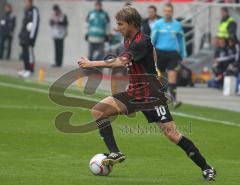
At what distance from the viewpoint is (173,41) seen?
70.4 ft

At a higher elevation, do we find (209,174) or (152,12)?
(209,174)

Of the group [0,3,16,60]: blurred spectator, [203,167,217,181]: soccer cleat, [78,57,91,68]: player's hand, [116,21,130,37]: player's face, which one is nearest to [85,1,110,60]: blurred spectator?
[0,3,16,60]: blurred spectator

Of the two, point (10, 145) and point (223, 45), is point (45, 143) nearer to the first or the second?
point (10, 145)

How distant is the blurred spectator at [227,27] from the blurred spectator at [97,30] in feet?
16.6

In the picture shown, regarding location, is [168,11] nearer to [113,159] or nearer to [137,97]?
[137,97]

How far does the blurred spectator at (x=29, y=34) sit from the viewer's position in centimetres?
2883

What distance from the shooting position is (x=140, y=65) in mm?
11359

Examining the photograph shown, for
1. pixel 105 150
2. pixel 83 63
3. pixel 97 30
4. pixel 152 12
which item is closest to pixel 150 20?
pixel 152 12

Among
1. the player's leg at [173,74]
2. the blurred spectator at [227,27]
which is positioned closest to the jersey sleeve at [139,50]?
the player's leg at [173,74]

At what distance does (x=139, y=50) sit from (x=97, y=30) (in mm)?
20443

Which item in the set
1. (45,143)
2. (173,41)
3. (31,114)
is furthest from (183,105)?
(45,143)

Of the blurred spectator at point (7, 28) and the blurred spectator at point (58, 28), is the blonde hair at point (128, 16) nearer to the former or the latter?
the blurred spectator at point (58, 28)

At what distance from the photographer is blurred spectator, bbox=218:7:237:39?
2725 centimetres

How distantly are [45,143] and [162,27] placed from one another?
25.4ft
